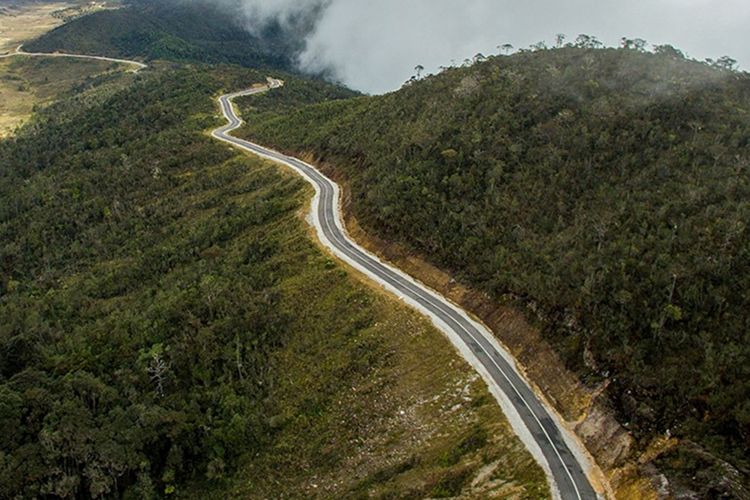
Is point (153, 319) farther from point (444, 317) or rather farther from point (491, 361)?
→ point (491, 361)

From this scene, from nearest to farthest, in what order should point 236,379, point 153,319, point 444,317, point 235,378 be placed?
point 444,317 → point 236,379 → point 235,378 → point 153,319

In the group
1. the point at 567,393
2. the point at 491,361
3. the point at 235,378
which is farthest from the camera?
the point at 235,378

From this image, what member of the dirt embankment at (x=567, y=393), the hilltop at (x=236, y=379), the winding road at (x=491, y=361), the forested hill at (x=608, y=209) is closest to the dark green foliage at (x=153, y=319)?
the hilltop at (x=236, y=379)

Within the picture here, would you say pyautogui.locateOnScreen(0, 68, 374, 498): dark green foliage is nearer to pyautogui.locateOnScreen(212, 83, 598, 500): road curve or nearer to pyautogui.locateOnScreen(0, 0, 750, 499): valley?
pyautogui.locateOnScreen(0, 0, 750, 499): valley

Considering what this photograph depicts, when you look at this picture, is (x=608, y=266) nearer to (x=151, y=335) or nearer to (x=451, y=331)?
(x=451, y=331)

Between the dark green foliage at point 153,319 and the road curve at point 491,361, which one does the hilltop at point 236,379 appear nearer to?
the dark green foliage at point 153,319

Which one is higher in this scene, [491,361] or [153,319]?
[491,361]


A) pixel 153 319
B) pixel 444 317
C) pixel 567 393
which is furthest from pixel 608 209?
pixel 153 319

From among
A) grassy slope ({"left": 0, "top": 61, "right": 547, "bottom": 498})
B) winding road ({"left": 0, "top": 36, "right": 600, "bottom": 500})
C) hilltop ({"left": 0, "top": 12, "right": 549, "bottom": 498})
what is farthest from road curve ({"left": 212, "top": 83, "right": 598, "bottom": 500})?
grassy slope ({"left": 0, "top": 61, "right": 547, "bottom": 498})
